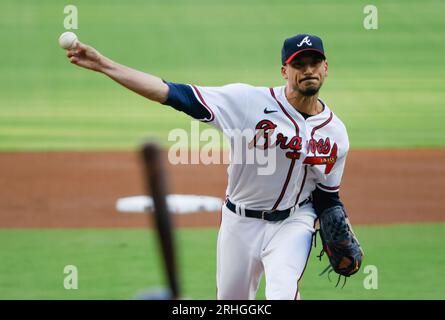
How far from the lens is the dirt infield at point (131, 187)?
8883 millimetres

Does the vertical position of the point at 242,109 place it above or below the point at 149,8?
below

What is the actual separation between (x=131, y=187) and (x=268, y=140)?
5.78 metres

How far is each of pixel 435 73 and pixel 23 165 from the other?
29.4ft

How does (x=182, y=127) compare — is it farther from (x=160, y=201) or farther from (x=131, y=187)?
(x=160, y=201)

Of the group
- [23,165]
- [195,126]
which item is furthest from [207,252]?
[195,126]

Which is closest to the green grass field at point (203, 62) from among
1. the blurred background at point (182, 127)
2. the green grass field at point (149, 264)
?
the blurred background at point (182, 127)

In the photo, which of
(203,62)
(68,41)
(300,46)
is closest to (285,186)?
(300,46)

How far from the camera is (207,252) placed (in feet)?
24.8

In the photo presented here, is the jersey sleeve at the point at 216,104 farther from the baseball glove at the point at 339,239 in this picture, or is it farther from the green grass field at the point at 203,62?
the green grass field at the point at 203,62

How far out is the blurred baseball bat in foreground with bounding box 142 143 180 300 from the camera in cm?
190

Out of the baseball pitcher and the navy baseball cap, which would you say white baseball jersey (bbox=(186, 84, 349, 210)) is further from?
the navy baseball cap

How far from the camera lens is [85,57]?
160 inches

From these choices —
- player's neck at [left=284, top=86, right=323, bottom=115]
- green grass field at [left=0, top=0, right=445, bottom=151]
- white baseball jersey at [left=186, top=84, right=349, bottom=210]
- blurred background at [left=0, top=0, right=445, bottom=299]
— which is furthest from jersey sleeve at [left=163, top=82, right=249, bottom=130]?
green grass field at [left=0, top=0, right=445, bottom=151]

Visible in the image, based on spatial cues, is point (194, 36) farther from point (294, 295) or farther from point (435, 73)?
point (294, 295)
